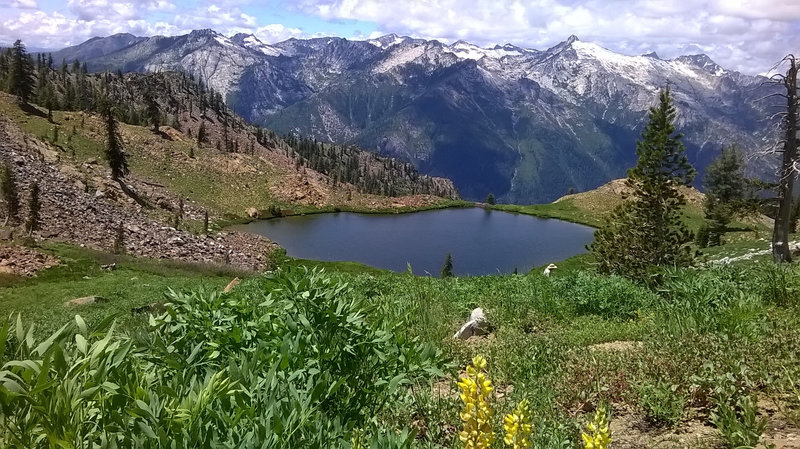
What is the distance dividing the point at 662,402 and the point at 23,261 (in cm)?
4270

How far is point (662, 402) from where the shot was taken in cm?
532

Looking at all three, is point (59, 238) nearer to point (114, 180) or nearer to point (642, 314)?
point (114, 180)

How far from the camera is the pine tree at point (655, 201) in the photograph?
101 ft

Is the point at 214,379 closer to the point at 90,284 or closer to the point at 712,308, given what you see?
the point at 712,308

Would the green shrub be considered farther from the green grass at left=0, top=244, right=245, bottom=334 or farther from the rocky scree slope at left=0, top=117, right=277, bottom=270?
the rocky scree slope at left=0, top=117, right=277, bottom=270

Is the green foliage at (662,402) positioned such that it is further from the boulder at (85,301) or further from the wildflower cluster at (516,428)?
the boulder at (85,301)

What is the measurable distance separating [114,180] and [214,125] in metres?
124

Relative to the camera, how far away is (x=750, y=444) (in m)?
4.30

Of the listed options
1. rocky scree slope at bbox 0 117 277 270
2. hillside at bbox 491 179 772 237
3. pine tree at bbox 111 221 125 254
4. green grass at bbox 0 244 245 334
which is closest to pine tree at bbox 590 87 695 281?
green grass at bbox 0 244 245 334

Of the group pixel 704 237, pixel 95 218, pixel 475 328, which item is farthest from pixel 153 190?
pixel 475 328

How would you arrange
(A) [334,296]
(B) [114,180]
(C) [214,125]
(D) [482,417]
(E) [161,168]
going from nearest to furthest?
1. (D) [482,417]
2. (A) [334,296]
3. (B) [114,180]
4. (E) [161,168]
5. (C) [214,125]

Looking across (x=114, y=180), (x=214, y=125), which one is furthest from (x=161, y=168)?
(x=214, y=125)

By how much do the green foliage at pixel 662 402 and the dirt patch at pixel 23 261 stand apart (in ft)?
133

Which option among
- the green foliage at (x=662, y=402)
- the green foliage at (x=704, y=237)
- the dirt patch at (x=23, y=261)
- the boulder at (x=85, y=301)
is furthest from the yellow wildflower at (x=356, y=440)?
the green foliage at (x=704, y=237)
